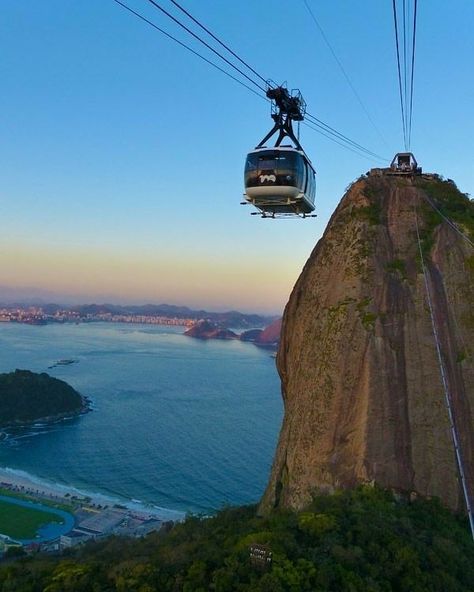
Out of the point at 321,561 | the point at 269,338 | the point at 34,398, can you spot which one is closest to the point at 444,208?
the point at 321,561

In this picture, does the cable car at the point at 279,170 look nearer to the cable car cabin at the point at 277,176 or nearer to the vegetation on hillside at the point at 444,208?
the cable car cabin at the point at 277,176

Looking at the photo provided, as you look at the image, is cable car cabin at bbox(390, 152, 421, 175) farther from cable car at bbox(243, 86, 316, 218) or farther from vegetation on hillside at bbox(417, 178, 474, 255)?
cable car at bbox(243, 86, 316, 218)

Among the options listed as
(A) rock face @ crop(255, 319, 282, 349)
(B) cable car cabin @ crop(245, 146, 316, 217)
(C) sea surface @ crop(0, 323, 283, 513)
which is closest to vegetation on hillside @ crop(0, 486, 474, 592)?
(B) cable car cabin @ crop(245, 146, 316, 217)

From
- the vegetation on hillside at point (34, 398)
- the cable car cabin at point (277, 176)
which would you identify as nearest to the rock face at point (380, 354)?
the cable car cabin at point (277, 176)

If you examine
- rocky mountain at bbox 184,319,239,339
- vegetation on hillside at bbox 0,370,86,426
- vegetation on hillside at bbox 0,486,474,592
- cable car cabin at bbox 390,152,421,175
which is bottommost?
vegetation on hillside at bbox 0,370,86,426

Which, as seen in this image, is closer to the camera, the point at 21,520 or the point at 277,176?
the point at 277,176

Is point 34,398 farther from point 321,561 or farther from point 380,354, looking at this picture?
point 321,561
